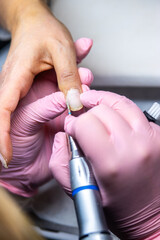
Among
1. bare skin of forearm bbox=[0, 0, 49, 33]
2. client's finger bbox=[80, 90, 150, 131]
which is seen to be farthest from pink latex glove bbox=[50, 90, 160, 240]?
bare skin of forearm bbox=[0, 0, 49, 33]

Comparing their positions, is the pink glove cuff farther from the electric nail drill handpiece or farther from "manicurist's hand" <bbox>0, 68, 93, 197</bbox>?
the electric nail drill handpiece

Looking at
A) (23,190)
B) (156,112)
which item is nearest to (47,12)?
(156,112)

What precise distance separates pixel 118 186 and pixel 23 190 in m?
0.47

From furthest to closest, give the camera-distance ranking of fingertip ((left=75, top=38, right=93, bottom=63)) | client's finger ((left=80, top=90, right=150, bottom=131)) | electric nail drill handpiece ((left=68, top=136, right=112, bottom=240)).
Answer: fingertip ((left=75, top=38, right=93, bottom=63)), client's finger ((left=80, top=90, right=150, bottom=131)), electric nail drill handpiece ((left=68, top=136, right=112, bottom=240))

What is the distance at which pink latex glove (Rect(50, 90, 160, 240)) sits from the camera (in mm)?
515

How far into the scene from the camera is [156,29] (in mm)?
927

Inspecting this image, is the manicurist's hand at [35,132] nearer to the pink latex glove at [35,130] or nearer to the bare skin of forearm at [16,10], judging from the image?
the pink latex glove at [35,130]

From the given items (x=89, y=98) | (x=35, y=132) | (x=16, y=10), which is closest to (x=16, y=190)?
(x=35, y=132)

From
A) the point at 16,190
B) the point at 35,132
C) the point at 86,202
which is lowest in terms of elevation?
the point at 16,190

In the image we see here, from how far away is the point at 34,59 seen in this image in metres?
0.75

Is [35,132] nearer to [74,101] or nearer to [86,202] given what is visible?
[74,101]

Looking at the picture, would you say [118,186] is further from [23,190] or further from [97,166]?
[23,190]

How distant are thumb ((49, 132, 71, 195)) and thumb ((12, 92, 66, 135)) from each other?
8cm

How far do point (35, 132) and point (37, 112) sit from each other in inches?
3.7
